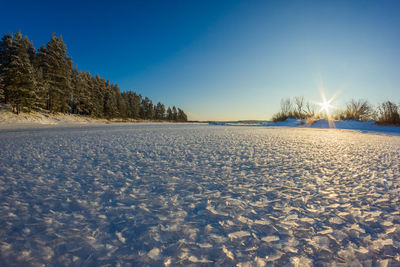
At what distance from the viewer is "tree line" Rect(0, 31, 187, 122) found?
21625 mm

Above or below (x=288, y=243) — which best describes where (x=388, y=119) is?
above

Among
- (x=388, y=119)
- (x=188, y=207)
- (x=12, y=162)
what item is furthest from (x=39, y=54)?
(x=388, y=119)

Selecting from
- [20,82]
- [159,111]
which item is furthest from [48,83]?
[159,111]

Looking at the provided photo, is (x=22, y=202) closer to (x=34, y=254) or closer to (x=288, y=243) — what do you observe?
(x=34, y=254)

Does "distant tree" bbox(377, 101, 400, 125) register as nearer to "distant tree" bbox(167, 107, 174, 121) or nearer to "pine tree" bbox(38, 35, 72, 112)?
"pine tree" bbox(38, 35, 72, 112)

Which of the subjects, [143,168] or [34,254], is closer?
[34,254]

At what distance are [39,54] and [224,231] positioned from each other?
41792 mm

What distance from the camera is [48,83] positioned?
2731cm

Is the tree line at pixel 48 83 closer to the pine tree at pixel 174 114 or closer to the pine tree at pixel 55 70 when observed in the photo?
the pine tree at pixel 55 70

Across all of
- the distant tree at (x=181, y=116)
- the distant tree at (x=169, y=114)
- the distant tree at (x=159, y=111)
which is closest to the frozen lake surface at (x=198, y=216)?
the distant tree at (x=159, y=111)

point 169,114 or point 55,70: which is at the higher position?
point 55,70

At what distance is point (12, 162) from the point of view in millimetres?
3986

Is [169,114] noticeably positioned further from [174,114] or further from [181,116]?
[181,116]

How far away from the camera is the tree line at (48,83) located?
21.6 metres
